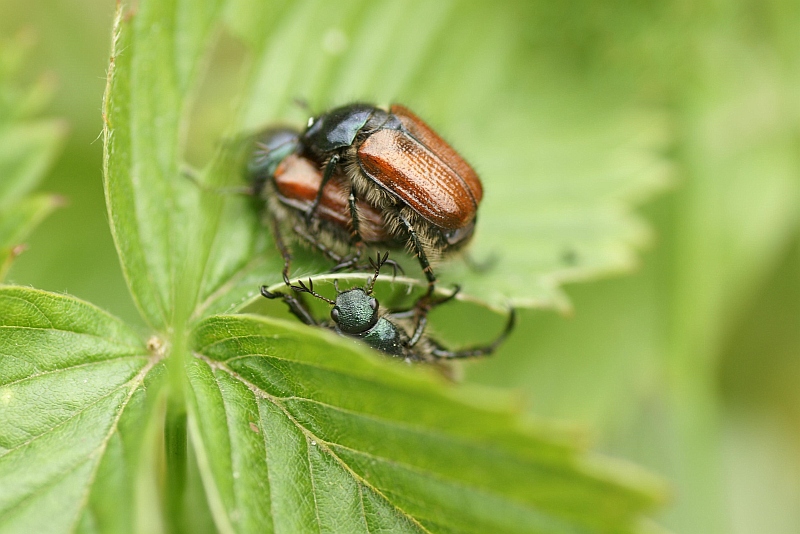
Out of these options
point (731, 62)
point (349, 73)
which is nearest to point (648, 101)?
point (731, 62)

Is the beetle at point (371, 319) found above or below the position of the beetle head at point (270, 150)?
below

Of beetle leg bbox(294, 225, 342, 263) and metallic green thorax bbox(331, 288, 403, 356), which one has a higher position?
beetle leg bbox(294, 225, 342, 263)

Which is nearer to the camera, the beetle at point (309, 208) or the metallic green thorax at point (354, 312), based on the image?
the metallic green thorax at point (354, 312)

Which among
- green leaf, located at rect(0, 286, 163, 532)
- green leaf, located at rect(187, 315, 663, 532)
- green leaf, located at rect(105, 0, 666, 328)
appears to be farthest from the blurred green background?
green leaf, located at rect(187, 315, 663, 532)

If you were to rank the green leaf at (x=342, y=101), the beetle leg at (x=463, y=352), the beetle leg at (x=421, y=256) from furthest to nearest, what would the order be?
the beetle leg at (x=463, y=352) → the beetle leg at (x=421, y=256) → the green leaf at (x=342, y=101)

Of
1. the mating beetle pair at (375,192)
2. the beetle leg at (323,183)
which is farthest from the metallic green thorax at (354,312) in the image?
the beetle leg at (323,183)

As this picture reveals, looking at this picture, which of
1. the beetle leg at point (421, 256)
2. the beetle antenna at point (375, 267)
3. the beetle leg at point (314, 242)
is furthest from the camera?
the beetle leg at point (314, 242)

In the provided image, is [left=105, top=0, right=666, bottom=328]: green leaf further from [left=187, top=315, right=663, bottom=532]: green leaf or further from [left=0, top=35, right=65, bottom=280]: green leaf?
[left=0, top=35, right=65, bottom=280]: green leaf

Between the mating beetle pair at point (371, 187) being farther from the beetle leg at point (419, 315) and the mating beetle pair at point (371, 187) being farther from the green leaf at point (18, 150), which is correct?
the green leaf at point (18, 150)
